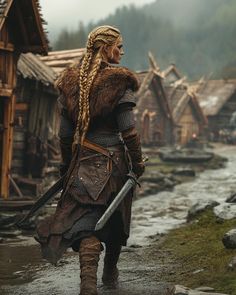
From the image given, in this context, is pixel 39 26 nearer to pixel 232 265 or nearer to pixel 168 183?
pixel 232 265

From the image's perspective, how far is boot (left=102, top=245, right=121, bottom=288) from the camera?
16.4ft

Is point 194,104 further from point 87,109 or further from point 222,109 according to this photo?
point 87,109

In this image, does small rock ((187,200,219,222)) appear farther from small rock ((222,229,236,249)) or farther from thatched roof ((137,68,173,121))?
thatched roof ((137,68,173,121))

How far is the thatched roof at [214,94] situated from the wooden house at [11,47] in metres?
36.8

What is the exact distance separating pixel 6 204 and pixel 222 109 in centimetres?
4178

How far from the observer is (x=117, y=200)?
4.47m

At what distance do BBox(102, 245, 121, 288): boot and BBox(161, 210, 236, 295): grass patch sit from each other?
0.57 metres

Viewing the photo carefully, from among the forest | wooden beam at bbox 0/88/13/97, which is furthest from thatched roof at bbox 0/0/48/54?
the forest

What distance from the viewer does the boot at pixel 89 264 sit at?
13.8 ft

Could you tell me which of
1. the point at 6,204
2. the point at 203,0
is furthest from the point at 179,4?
the point at 6,204

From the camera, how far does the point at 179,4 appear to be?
18125 centimetres

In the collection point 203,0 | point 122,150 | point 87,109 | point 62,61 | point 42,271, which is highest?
point 203,0

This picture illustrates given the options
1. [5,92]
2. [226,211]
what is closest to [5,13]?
[5,92]

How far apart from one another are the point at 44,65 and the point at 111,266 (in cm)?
1241
